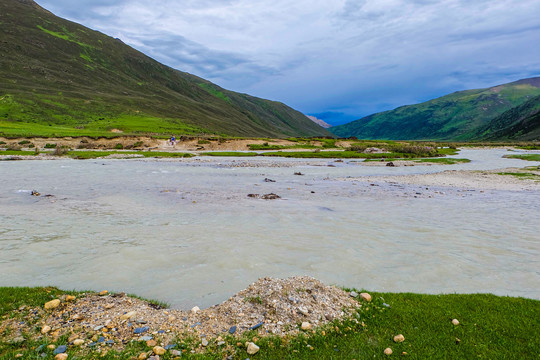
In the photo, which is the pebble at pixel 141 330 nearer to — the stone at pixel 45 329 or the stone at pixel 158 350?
the stone at pixel 158 350

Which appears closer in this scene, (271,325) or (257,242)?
(271,325)

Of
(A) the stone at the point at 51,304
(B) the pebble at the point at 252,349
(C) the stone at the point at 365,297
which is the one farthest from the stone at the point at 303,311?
(A) the stone at the point at 51,304

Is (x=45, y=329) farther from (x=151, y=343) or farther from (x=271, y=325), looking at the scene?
(x=271, y=325)

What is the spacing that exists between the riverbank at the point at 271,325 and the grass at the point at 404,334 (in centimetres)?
2

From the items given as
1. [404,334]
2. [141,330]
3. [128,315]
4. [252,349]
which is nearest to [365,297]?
[404,334]

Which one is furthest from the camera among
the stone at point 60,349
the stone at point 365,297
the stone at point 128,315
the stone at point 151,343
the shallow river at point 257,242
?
the shallow river at point 257,242

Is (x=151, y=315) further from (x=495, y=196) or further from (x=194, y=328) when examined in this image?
(x=495, y=196)

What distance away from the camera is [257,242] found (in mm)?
15391

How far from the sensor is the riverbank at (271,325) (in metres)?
6.68

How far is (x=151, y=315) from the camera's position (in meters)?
8.06

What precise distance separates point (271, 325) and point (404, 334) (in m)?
3.14

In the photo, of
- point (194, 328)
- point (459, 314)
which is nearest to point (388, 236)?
point (459, 314)

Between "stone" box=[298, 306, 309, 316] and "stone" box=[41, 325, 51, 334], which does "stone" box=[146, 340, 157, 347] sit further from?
"stone" box=[298, 306, 309, 316]

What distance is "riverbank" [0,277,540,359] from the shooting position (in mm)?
6680
